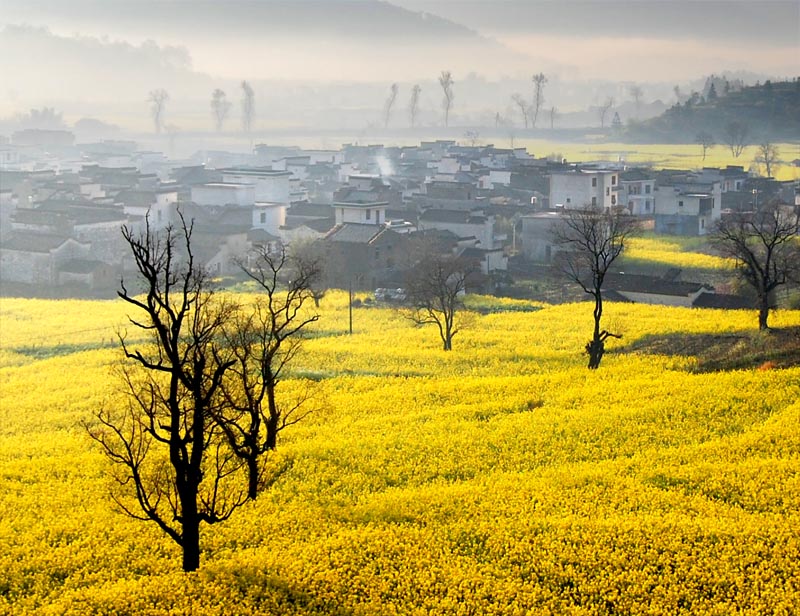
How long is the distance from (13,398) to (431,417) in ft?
50.4

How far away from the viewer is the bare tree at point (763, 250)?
3950cm

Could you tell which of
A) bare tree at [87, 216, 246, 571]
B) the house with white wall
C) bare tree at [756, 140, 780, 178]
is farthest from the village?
bare tree at [87, 216, 246, 571]

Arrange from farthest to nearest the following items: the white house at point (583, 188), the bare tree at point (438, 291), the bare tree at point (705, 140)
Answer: the bare tree at point (705, 140), the white house at point (583, 188), the bare tree at point (438, 291)

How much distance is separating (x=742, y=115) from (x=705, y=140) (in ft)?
52.3

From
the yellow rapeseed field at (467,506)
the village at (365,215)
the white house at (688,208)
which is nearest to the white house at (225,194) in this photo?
the village at (365,215)

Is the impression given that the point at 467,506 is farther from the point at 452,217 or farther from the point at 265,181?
the point at 265,181

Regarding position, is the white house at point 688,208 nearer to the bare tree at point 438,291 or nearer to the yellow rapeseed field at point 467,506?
the bare tree at point 438,291

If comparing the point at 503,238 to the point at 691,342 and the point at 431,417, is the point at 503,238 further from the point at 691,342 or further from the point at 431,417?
the point at 431,417

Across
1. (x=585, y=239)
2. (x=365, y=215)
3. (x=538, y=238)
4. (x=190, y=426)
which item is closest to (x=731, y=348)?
(x=190, y=426)

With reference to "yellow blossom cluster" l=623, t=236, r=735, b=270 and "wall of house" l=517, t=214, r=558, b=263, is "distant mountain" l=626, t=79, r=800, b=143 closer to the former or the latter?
"yellow blossom cluster" l=623, t=236, r=735, b=270

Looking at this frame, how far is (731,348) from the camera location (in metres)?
35.7

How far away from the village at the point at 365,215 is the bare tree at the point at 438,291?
5.46ft

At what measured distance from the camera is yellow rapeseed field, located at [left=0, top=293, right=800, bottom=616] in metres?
16.2

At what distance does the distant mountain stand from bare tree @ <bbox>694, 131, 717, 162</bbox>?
2.55 metres
